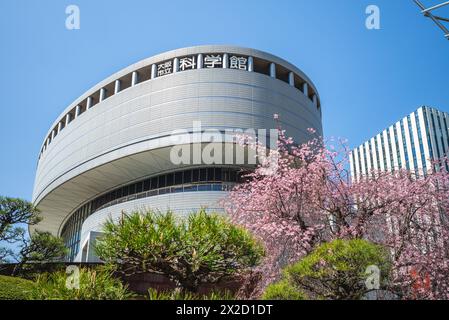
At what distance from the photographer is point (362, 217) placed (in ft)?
32.4

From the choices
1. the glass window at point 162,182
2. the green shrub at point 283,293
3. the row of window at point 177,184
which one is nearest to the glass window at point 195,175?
the row of window at point 177,184

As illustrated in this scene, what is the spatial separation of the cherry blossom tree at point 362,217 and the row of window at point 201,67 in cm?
1698

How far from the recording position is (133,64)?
2922cm

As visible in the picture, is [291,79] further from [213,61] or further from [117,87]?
[117,87]

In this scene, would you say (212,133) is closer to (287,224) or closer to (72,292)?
(287,224)

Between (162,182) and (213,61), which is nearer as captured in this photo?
(213,61)

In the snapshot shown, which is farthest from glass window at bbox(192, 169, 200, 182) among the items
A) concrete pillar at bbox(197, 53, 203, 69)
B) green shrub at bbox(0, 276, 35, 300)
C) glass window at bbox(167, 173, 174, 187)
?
green shrub at bbox(0, 276, 35, 300)

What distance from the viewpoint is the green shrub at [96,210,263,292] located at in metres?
7.52

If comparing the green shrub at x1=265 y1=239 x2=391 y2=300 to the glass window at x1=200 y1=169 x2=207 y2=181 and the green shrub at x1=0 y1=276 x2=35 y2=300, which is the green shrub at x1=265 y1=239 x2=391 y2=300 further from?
the glass window at x1=200 y1=169 x2=207 y2=181

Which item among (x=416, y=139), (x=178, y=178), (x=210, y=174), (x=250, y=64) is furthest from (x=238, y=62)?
(x=416, y=139)

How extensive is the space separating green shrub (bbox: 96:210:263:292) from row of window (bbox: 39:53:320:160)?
65.9 feet

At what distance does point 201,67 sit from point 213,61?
1.00m

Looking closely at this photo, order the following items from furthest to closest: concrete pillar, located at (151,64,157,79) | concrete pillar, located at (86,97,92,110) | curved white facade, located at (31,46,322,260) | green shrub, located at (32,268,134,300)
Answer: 1. concrete pillar, located at (86,97,92,110)
2. concrete pillar, located at (151,64,157,79)
3. curved white facade, located at (31,46,322,260)
4. green shrub, located at (32,268,134,300)

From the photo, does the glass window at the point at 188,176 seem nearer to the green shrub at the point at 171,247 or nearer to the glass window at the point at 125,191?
the glass window at the point at 125,191
